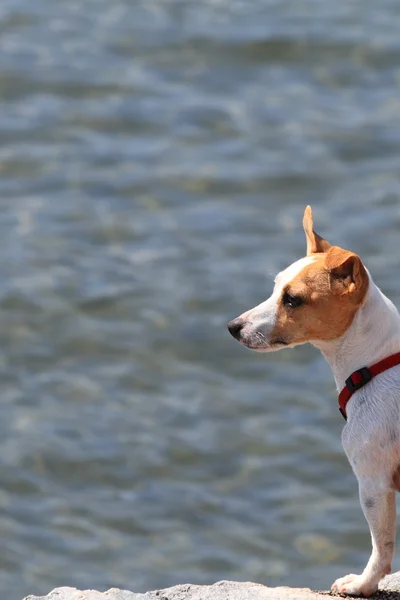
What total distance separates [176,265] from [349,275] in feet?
22.3

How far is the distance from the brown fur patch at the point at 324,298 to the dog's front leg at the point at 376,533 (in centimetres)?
77

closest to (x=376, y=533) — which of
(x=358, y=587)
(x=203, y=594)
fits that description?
(x=358, y=587)

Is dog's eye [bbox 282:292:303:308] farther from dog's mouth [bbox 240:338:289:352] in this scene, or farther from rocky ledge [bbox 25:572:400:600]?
rocky ledge [bbox 25:572:400:600]

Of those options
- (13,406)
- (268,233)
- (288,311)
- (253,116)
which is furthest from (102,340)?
(288,311)

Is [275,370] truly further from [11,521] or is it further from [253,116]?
[253,116]

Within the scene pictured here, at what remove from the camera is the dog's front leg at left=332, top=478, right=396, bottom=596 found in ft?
19.3

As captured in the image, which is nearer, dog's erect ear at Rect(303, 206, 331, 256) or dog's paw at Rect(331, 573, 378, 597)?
dog's paw at Rect(331, 573, 378, 597)

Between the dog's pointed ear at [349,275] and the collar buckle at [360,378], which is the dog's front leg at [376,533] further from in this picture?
the dog's pointed ear at [349,275]

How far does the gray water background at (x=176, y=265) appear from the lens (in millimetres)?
9812

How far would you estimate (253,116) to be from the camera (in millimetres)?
14922

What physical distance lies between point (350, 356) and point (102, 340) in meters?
6.04

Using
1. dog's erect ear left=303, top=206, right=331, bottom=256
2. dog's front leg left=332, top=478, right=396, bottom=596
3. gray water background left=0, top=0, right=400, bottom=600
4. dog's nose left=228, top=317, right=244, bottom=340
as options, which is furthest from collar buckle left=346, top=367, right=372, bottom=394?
gray water background left=0, top=0, right=400, bottom=600

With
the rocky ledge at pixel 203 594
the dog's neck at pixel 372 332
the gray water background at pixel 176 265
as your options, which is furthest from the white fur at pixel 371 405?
the gray water background at pixel 176 265

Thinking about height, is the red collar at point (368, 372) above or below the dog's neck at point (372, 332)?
below
